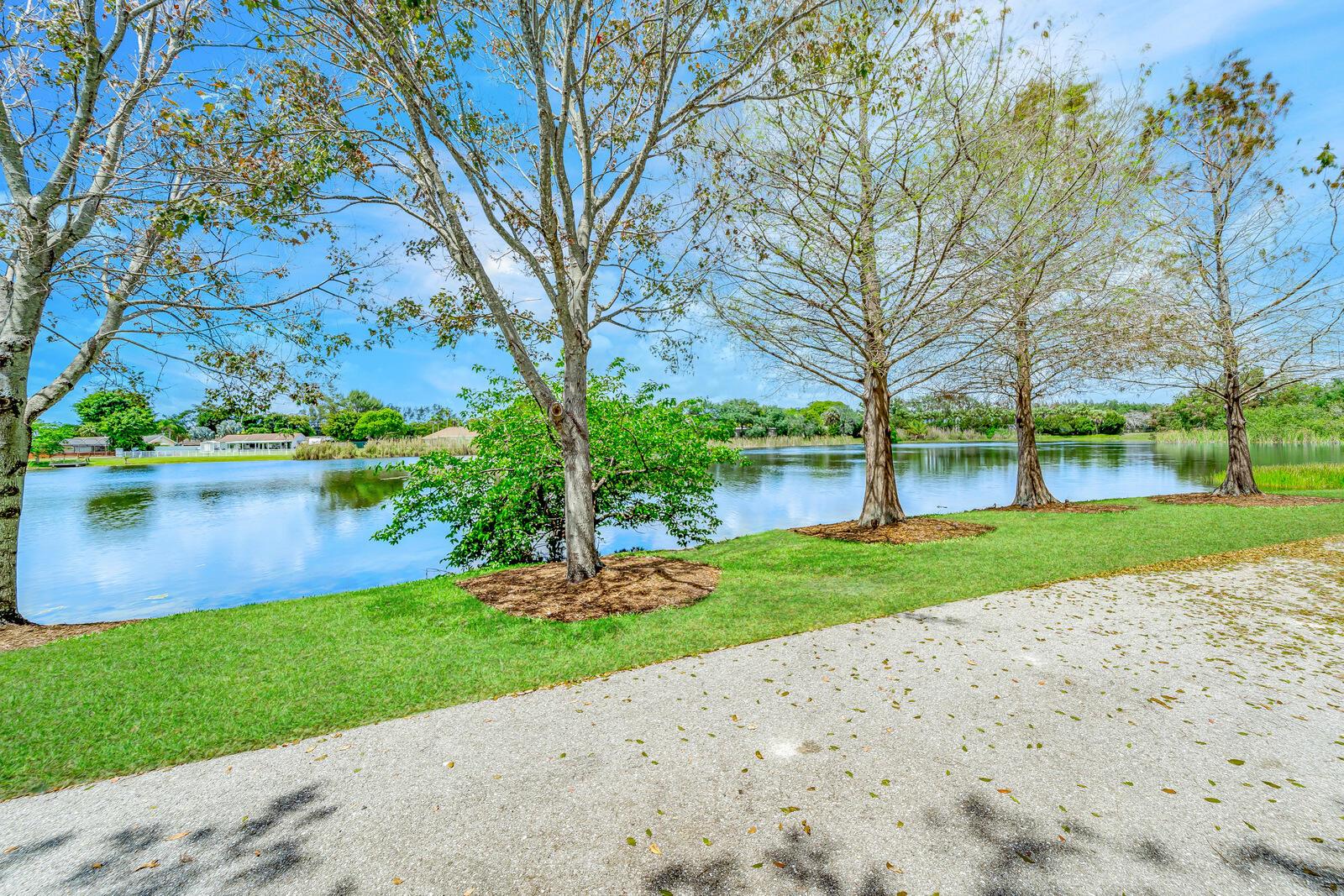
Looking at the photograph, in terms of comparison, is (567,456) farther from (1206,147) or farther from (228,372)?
(1206,147)

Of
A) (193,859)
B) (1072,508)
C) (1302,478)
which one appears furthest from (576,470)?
(1302,478)

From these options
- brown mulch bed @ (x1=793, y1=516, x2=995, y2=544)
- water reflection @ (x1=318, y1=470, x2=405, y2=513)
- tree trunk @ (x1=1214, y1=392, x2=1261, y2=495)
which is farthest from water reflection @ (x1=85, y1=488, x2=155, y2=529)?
tree trunk @ (x1=1214, y1=392, x2=1261, y2=495)

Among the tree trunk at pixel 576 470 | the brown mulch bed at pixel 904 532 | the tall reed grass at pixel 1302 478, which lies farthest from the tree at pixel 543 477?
the tall reed grass at pixel 1302 478

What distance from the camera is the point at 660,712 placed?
3.93 metres

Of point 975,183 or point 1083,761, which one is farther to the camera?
point 975,183

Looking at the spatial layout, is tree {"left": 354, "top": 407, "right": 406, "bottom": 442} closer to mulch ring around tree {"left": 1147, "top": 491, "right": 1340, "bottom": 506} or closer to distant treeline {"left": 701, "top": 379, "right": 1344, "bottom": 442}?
distant treeline {"left": 701, "top": 379, "right": 1344, "bottom": 442}

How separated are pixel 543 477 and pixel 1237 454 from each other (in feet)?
63.5

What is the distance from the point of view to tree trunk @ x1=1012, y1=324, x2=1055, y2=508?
45.7ft

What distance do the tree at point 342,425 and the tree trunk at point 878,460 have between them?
7931 centimetres

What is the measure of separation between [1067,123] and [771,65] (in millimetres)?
4928

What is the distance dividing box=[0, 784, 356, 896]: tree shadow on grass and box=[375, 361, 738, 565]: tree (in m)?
5.81

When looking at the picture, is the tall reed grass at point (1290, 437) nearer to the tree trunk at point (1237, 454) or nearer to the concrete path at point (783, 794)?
the tree trunk at point (1237, 454)

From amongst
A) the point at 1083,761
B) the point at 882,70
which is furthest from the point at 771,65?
the point at 1083,761

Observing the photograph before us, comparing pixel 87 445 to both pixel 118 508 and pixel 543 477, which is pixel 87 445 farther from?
pixel 543 477
